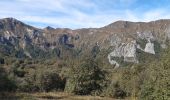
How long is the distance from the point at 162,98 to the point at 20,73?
167 feet

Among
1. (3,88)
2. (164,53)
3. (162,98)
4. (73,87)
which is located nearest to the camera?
(162,98)

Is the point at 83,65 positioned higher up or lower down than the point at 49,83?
higher up

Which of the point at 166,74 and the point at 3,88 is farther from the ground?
the point at 166,74

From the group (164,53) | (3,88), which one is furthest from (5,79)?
(164,53)

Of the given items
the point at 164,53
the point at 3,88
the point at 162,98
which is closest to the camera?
the point at 162,98

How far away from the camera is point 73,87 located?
177 ft

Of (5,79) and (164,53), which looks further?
(5,79)

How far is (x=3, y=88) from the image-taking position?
48.5 meters

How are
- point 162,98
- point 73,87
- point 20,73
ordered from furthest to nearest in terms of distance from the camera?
point 20,73 < point 73,87 < point 162,98

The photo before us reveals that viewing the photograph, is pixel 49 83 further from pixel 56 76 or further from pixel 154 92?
pixel 154 92

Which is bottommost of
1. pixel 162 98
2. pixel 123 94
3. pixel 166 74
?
pixel 123 94

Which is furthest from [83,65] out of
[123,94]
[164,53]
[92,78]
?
[164,53]

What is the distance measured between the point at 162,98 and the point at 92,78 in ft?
82.8

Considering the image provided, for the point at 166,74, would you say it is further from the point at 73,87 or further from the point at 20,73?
the point at 20,73
